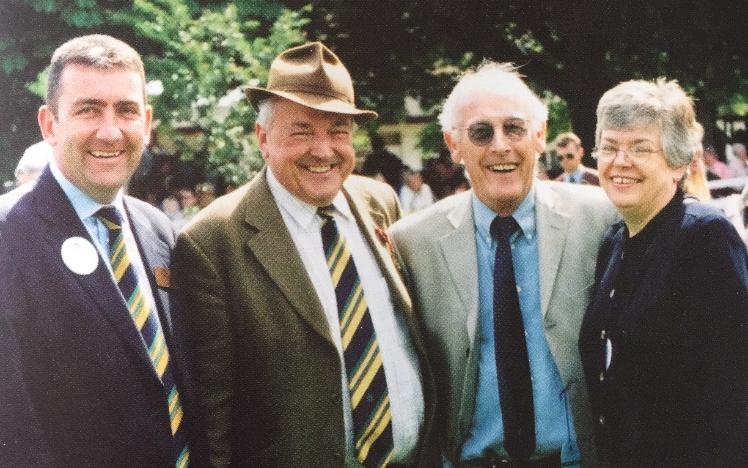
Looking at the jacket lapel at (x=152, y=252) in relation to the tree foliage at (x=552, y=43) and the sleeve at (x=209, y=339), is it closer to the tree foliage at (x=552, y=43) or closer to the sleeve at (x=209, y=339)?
the sleeve at (x=209, y=339)

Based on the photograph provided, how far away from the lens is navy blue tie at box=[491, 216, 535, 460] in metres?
3.50

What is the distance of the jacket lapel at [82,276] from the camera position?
2.83m

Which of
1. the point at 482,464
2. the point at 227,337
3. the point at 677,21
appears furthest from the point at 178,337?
the point at 677,21

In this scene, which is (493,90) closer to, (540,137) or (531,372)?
(540,137)

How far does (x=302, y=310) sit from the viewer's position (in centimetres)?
334

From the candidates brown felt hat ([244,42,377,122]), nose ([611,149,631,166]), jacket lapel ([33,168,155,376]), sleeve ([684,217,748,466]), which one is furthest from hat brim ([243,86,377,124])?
sleeve ([684,217,748,466])

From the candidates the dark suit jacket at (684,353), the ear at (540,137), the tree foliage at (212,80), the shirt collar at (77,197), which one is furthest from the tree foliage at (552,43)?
the shirt collar at (77,197)

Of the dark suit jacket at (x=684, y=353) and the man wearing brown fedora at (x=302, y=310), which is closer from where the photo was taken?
the dark suit jacket at (x=684, y=353)

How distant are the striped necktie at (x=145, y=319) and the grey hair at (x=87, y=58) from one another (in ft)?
1.53


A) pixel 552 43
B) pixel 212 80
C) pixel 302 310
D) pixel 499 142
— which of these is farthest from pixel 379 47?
pixel 302 310

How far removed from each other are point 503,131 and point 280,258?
3.68 ft

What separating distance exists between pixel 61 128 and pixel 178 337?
0.86m

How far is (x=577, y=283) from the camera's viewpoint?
3.66m

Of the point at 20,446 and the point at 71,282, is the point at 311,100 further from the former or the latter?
the point at 20,446
